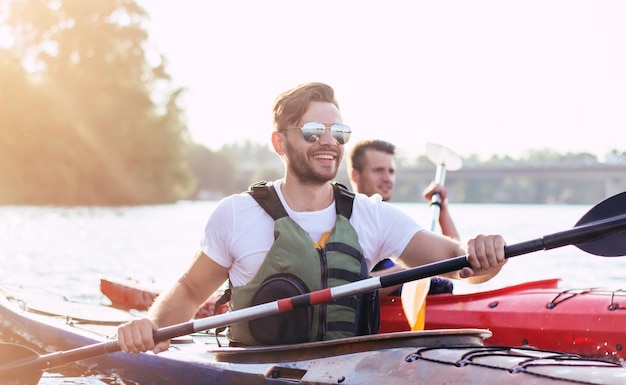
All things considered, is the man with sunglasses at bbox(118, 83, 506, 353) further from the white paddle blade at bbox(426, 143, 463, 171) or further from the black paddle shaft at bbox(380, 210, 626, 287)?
the white paddle blade at bbox(426, 143, 463, 171)

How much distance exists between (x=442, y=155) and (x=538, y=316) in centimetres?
322

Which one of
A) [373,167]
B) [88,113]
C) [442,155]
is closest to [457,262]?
[373,167]

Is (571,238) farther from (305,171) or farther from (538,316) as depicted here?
(538,316)

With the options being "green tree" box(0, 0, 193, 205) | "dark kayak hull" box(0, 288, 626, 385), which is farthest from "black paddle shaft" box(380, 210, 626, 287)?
"green tree" box(0, 0, 193, 205)

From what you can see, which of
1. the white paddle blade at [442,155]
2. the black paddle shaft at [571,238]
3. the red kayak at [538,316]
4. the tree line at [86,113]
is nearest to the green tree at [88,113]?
the tree line at [86,113]

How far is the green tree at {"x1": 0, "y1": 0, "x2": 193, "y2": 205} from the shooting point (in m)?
34.1

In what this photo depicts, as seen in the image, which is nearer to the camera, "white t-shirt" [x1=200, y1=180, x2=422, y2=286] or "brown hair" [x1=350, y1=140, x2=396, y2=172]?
"white t-shirt" [x1=200, y1=180, x2=422, y2=286]

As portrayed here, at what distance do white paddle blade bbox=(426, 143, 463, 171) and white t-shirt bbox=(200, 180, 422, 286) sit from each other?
14.3 feet

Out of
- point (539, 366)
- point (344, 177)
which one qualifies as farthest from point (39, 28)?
point (539, 366)

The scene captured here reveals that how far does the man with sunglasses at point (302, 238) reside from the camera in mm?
3459

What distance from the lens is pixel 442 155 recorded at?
26.1 feet

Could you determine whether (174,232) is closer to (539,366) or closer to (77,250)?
(77,250)

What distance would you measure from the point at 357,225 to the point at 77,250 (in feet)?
47.5

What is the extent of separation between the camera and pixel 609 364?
9.76 feet
